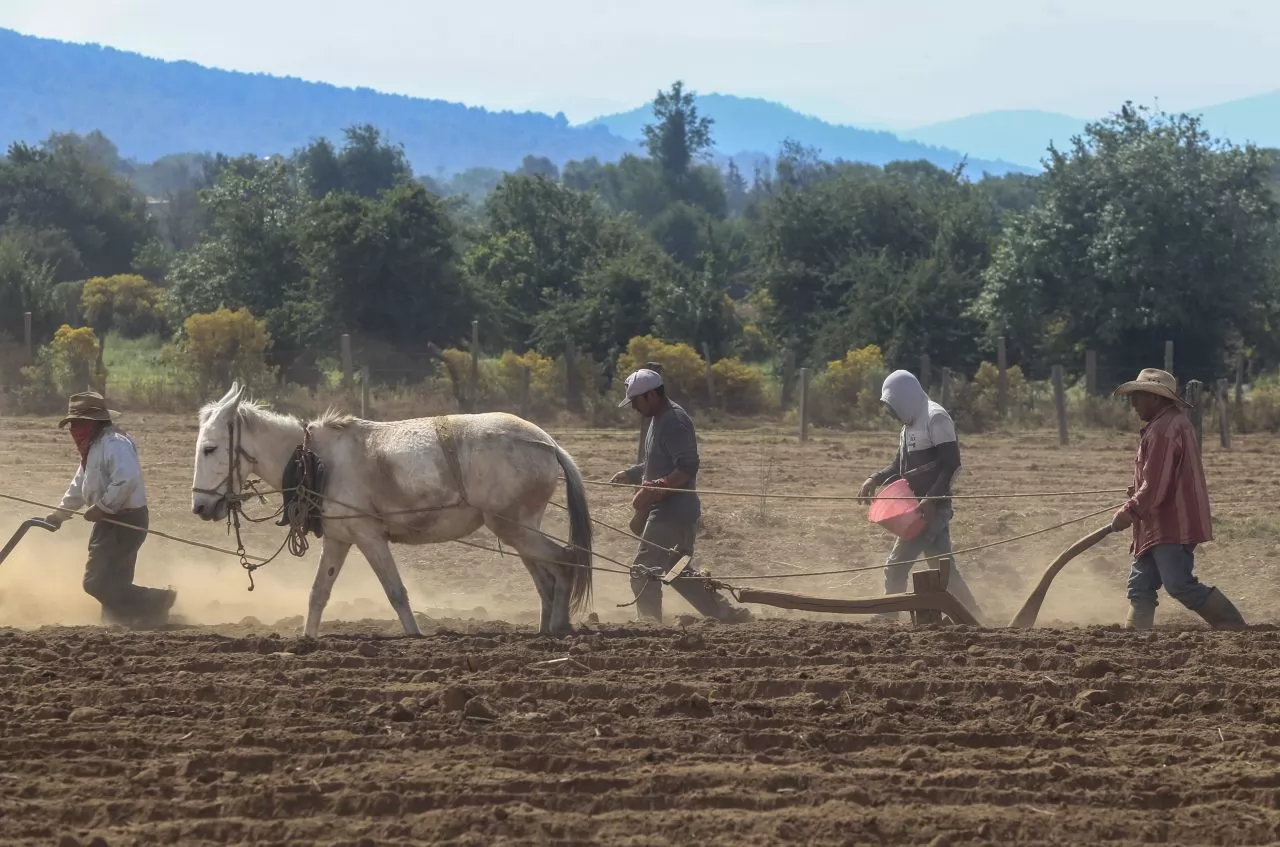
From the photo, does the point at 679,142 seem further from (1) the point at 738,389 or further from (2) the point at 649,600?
(2) the point at 649,600

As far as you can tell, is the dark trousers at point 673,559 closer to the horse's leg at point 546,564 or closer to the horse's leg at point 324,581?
the horse's leg at point 546,564

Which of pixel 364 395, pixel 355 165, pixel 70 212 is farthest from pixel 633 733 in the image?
pixel 355 165

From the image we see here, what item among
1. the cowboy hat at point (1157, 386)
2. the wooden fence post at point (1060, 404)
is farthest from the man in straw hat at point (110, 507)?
the wooden fence post at point (1060, 404)

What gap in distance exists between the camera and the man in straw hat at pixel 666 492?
33.0 ft

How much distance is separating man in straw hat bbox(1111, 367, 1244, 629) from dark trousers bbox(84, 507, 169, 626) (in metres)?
6.59

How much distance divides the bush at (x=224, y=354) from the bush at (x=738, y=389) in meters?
8.15

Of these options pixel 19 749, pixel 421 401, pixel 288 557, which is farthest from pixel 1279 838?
pixel 421 401

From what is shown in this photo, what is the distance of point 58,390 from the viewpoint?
24.7 metres

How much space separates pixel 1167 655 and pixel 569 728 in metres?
3.44

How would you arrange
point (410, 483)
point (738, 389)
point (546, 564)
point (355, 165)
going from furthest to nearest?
point (355, 165)
point (738, 389)
point (546, 564)
point (410, 483)

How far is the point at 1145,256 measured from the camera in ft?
96.6

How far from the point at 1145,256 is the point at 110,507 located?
23.8m

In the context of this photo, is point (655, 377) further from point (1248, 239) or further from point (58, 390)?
point (1248, 239)

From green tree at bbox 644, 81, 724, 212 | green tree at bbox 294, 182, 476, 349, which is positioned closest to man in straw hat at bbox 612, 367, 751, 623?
green tree at bbox 294, 182, 476, 349
